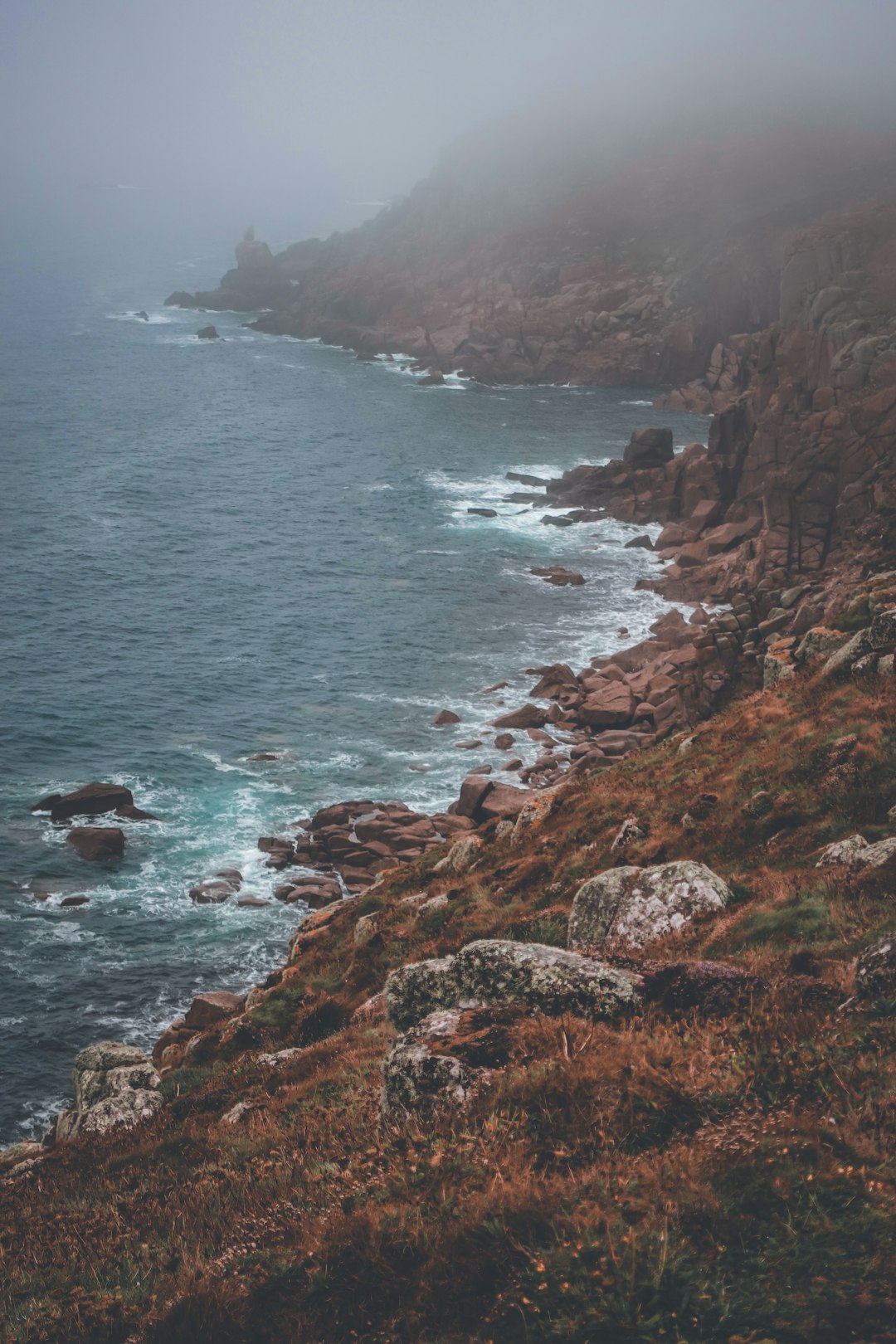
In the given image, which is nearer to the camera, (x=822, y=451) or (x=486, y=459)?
(x=822, y=451)

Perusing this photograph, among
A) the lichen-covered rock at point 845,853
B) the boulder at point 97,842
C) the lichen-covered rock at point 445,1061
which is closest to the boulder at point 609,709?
the boulder at point 97,842

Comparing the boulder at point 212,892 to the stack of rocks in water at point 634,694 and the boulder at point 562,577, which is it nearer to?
the stack of rocks in water at point 634,694

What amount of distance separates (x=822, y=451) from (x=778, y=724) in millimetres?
55165

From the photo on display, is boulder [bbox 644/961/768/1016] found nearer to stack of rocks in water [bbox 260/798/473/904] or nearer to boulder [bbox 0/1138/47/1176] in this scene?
boulder [bbox 0/1138/47/1176]

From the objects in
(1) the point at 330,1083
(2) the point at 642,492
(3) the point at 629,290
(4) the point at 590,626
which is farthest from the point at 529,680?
(3) the point at 629,290

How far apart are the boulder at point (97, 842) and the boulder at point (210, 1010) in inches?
737

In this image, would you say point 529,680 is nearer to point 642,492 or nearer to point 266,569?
point 266,569

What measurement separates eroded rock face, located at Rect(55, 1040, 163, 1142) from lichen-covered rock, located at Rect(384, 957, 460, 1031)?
25.7ft

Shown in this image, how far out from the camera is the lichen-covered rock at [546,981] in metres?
11.3

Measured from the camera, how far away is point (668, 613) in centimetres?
7431

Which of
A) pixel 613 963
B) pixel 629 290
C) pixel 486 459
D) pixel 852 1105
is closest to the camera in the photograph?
pixel 852 1105

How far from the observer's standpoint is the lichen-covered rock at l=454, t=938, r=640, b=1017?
37.1ft

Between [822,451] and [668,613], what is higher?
[822,451]

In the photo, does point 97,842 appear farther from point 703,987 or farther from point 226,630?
point 703,987
